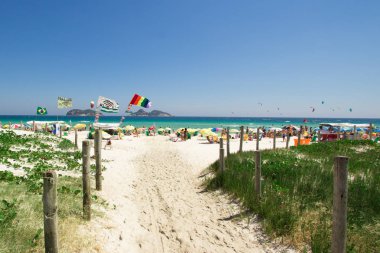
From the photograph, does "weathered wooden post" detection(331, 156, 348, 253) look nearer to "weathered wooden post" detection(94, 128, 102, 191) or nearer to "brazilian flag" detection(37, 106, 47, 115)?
"weathered wooden post" detection(94, 128, 102, 191)

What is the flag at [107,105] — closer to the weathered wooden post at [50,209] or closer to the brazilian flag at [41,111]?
the weathered wooden post at [50,209]

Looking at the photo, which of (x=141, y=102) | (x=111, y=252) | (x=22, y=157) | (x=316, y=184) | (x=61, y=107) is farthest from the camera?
(x=61, y=107)

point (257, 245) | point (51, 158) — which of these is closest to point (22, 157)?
point (51, 158)

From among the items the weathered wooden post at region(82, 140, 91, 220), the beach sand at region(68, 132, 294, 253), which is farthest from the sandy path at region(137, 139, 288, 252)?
the weathered wooden post at region(82, 140, 91, 220)

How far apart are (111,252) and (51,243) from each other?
123 centimetres

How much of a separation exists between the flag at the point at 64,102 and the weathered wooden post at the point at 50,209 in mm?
19115

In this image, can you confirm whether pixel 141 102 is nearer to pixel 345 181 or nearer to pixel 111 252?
pixel 111 252

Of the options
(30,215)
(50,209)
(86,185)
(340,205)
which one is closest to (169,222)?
(86,185)

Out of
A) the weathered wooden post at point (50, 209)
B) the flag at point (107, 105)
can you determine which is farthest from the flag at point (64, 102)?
the weathered wooden post at point (50, 209)

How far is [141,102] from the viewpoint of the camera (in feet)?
59.6

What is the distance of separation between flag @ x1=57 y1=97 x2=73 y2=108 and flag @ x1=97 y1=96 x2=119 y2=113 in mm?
5880

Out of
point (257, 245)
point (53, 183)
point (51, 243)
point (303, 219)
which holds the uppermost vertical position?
point (53, 183)

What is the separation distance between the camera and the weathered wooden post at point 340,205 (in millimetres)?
3473

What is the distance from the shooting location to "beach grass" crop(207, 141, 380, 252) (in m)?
4.64
